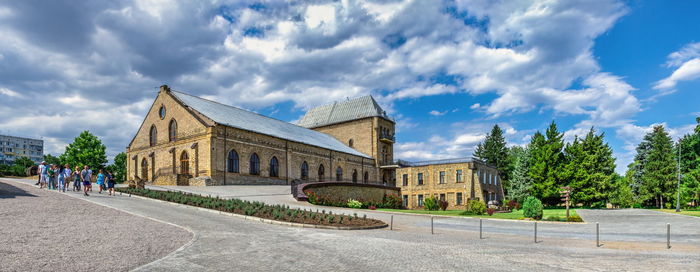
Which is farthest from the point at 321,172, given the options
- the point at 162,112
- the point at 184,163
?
the point at 162,112

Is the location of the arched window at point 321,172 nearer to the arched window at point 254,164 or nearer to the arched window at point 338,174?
the arched window at point 338,174

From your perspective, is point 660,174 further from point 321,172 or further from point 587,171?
point 321,172

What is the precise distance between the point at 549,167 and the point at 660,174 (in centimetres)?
1495

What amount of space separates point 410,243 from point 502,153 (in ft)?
191

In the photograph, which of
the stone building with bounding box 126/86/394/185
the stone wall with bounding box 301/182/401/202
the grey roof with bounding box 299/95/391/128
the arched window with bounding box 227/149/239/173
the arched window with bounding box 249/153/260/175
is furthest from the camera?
the grey roof with bounding box 299/95/391/128

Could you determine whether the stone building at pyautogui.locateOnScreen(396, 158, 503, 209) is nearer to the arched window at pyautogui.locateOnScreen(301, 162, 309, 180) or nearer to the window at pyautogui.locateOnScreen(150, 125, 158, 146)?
the arched window at pyautogui.locateOnScreen(301, 162, 309, 180)

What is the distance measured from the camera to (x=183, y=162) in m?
39.5

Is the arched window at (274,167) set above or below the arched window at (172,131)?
below

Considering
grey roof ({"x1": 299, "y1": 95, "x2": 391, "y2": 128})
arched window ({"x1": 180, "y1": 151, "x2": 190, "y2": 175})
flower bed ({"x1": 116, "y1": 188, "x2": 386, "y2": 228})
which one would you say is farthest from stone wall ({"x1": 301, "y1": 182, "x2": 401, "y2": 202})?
grey roof ({"x1": 299, "y1": 95, "x2": 391, "y2": 128})

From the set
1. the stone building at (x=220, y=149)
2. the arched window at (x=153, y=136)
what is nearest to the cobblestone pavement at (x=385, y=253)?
the stone building at (x=220, y=149)

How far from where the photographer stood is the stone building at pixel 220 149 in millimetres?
36844

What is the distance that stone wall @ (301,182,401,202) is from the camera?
32469mm

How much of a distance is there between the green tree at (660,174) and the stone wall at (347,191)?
29.6m

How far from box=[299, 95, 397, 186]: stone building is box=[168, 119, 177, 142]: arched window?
27050 mm
